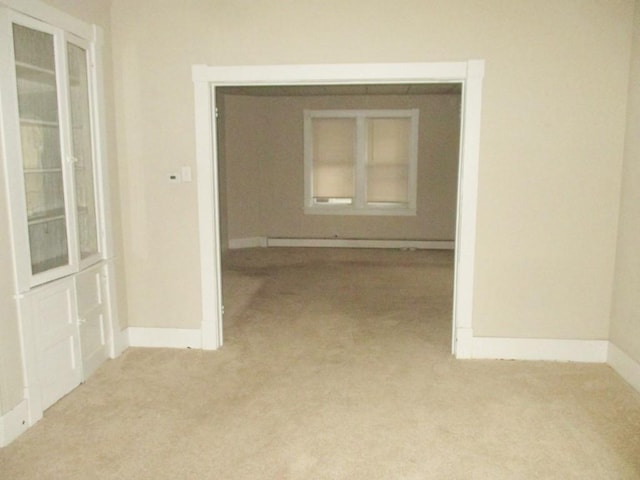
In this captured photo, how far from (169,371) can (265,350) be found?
2.49 ft

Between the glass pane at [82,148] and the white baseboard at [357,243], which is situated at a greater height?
the glass pane at [82,148]

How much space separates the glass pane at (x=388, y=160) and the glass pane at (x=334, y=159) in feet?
1.04

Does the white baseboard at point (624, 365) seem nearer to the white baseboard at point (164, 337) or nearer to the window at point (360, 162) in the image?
the white baseboard at point (164, 337)

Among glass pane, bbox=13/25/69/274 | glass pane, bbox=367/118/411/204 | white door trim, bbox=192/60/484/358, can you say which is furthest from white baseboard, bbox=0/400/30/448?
glass pane, bbox=367/118/411/204

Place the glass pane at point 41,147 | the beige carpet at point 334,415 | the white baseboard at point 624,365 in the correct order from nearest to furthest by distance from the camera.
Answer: the beige carpet at point 334,415 → the glass pane at point 41,147 → the white baseboard at point 624,365

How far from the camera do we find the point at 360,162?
891 centimetres

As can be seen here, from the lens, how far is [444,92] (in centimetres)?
841

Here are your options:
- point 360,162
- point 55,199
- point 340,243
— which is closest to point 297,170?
point 360,162

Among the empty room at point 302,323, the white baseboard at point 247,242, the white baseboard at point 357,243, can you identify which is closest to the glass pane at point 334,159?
the white baseboard at point 357,243

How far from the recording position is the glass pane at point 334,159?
8.93 metres

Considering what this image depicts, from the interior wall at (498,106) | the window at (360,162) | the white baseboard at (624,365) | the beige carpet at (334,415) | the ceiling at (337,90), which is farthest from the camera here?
the window at (360,162)

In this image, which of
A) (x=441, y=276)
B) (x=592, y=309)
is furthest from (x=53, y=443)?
(x=441, y=276)

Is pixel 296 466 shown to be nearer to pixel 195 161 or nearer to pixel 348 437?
pixel 348 437

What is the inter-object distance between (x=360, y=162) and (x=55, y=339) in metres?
6.41
